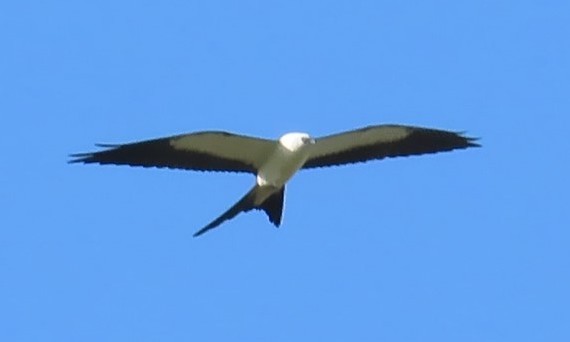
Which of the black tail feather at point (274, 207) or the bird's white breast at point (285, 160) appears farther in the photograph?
the black tail feather at point (274, 207)

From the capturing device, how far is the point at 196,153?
1734 centimetres

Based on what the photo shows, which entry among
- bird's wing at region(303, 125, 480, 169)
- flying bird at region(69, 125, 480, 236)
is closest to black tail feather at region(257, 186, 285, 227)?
flying bird at region(69, 125, 480, 236)

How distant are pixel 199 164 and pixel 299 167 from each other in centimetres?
92

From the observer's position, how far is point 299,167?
1714 cm

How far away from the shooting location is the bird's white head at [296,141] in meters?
16.8

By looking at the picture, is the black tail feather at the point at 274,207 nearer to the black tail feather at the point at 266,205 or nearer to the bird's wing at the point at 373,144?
the black tail feather at the point at 266,205

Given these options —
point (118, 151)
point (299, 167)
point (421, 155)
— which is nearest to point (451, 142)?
point (421, 155)

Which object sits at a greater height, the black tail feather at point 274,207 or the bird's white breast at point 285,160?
the bird's white breast at point 285,160

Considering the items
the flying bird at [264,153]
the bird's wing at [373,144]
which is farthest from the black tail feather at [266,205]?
the bird's wing at [373,144]

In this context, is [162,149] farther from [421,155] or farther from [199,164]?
[421,155]

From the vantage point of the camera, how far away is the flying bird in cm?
1702

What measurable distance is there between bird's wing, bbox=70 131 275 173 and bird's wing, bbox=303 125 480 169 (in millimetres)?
558

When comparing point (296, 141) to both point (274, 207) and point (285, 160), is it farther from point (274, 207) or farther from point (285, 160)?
point (274, 207)

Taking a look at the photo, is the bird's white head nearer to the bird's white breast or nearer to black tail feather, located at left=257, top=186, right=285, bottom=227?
the bird's white breast
